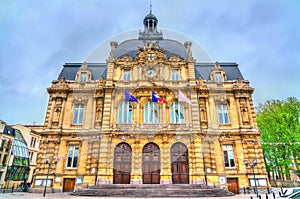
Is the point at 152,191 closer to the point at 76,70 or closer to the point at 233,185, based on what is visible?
the point at 233,185

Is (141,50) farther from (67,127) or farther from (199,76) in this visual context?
(67,127)

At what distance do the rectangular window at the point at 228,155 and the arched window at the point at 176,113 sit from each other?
5515 millimetres

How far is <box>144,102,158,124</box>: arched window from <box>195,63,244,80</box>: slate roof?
720 centimetres

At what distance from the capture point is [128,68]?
79.9 ft

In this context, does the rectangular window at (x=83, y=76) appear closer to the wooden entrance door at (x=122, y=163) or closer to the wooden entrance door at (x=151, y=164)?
the wooden entrance door at (x=122, y=163)

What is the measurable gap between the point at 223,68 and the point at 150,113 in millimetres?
11901

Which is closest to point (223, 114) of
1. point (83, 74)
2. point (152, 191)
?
point (152, 191)

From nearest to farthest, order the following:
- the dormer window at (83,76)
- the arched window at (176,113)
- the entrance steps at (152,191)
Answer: the entrance steps at (152,191) < the arched window at (176,113) < the dormer window at (83,76)

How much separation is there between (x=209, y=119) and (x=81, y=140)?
1386cm

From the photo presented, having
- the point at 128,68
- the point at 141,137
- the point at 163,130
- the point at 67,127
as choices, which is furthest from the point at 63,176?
the point at 128,68

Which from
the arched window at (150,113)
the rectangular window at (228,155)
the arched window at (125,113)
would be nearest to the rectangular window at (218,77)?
the rectangular window at (228,155)

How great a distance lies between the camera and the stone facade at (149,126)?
20.2 meters

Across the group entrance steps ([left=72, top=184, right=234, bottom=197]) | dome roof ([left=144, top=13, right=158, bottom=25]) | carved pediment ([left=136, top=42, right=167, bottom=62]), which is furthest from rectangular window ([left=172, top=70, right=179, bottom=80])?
entrance steps ([left=72, top=184, right=234, bottom=197])

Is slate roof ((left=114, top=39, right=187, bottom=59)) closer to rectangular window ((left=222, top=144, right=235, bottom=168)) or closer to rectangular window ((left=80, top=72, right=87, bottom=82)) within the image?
rectangular window ((left=80, top=72, right=87, bottom=82))
